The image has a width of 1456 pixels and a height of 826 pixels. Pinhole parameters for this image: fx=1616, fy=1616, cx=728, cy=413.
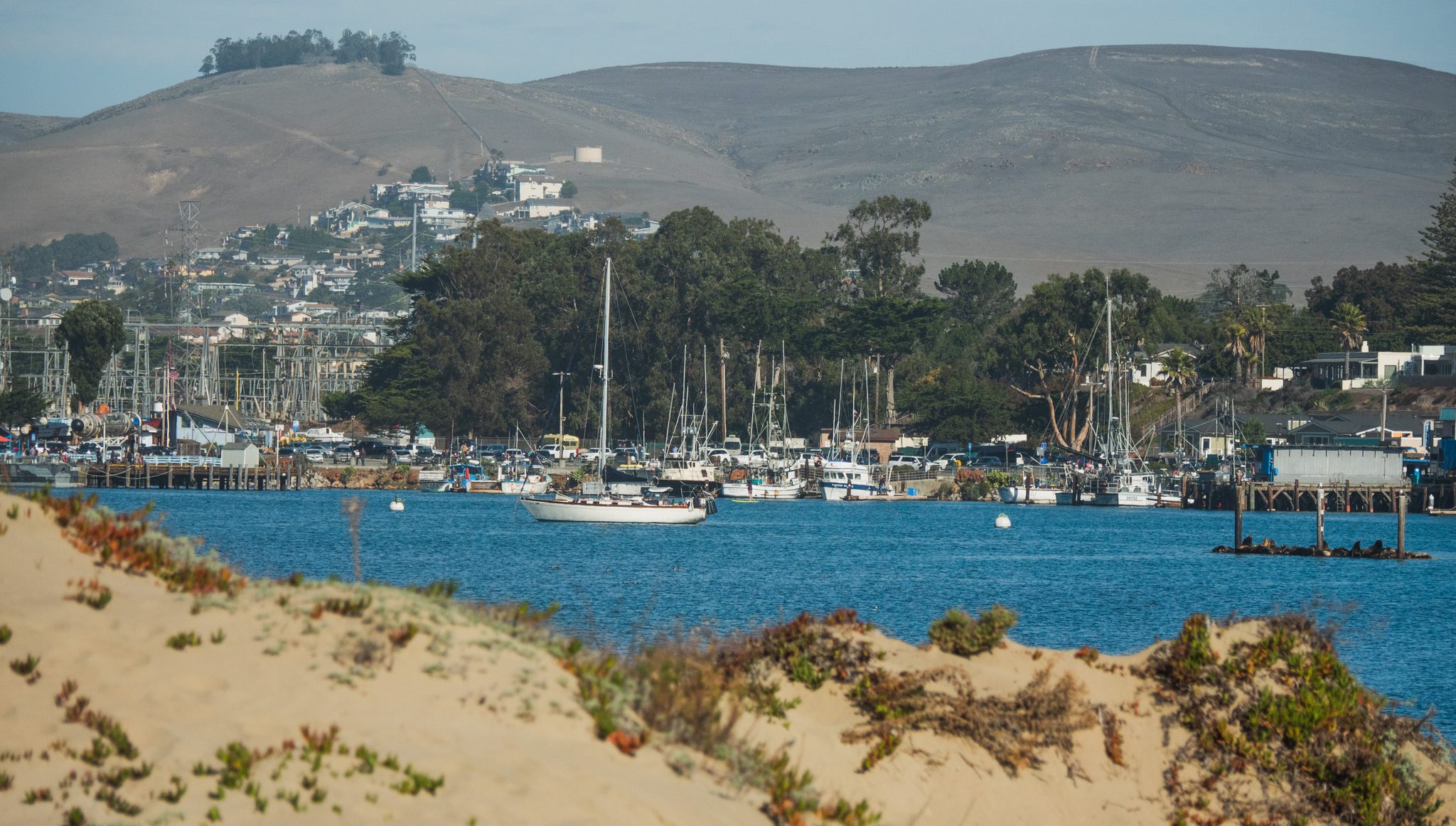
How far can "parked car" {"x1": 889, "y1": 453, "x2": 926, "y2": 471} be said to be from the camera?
12188cm

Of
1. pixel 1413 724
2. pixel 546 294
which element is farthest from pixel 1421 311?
pixel 1413 724

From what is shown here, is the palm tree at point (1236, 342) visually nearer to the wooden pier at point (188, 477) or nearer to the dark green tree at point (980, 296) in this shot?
the dark green tree at point (980, 296)

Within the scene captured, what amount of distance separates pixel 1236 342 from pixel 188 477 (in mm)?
86037

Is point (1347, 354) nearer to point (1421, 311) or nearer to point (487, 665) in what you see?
point (1421, 311)

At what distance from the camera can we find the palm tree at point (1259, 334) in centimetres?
14062

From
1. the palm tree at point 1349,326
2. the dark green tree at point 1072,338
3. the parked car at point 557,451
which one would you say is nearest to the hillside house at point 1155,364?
the dark green tree at point 1072,338

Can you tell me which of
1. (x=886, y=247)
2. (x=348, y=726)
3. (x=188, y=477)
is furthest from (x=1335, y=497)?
(x=348, y=726)

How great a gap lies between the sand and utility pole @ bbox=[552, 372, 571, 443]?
108724 millimetres

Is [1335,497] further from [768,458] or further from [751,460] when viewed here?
[751,460]

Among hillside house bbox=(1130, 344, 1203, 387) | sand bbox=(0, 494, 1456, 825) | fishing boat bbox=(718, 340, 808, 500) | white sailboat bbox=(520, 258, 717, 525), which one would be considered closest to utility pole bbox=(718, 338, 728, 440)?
fishing boat bbox=(718, 340, 808, 500)

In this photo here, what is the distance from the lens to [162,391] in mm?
Answer: 154750

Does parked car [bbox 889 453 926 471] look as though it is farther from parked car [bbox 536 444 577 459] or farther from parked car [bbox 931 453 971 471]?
parked car [bbox 536 444 577 459]

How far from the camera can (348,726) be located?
1124cm

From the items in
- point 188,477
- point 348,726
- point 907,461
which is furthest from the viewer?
point 907,461
